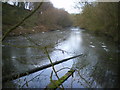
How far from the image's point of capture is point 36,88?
191 inches

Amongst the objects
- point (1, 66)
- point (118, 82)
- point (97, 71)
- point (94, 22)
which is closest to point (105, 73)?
point (97, 71)

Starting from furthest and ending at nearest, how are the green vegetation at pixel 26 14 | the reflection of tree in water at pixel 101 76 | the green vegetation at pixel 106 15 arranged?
1. the green vegetation at pixel 106 15
2. the reflection of tree in water at pixel 101 76
3. the green vegetation at pixel 26 14

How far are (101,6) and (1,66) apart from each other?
11.1m

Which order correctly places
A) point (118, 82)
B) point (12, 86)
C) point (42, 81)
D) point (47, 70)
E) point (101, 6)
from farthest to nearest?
point (101, 6) → point (47, 70) → point (118, 82) → point (42, 81) → point (12, 86)

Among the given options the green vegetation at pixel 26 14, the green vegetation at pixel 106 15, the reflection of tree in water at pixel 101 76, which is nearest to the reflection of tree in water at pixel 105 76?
the reflection of tree in water at pixel 101 76

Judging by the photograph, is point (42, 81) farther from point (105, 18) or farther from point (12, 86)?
point (105, 18)

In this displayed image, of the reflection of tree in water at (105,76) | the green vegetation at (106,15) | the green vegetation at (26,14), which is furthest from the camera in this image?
the green vegetation at (106,15)

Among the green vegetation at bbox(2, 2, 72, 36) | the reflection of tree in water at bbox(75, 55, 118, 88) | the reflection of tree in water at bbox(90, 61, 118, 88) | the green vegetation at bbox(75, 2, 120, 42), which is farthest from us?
the green vegetation at bbox(75, 2, 120, 42)

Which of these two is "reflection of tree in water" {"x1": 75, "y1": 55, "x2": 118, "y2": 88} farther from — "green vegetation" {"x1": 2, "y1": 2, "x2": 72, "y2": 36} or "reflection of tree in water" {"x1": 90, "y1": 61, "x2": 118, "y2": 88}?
"green vegetation" {"x1": 2, "y1": 2, "x2": 72, "y2": 36}

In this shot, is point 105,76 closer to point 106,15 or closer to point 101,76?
point 101,76

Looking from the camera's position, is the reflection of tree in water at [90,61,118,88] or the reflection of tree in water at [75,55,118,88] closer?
the reflection of tree in water at [75,55,118,88]

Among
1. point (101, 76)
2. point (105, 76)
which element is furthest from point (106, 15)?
point (101, 76)

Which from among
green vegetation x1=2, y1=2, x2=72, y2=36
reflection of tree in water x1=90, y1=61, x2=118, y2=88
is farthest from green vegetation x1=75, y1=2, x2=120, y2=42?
reflection of tree in water x1=90, y1=61, x2=118, y2=88

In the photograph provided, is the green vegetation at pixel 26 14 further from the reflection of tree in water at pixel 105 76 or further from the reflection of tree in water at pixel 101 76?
the reflection of tree in water at pixel 105 76
